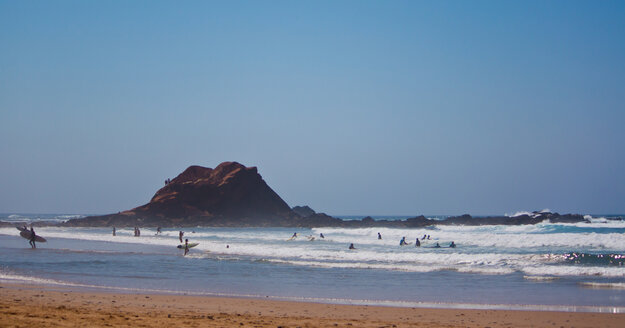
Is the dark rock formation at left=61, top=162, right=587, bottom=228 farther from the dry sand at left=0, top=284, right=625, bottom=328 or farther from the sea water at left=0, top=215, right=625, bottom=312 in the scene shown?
the dry sand at left=0, top=284, right=625, bottom=328

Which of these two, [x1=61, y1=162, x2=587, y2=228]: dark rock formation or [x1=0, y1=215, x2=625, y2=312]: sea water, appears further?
[x1=61, y1=162, x2=587, y2=228]: dark rock formation

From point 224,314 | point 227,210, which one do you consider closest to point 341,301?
point 224,314

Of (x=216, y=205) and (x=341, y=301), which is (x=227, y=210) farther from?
(x=341, y=301)

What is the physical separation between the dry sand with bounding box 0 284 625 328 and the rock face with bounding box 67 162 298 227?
2609 inches

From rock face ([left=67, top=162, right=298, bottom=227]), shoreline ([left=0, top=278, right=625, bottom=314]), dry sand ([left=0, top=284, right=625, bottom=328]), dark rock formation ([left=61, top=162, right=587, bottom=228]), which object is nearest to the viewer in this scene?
dry sand ([left=0, top=284, right=625, bottom=328])

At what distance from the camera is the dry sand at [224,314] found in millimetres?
10586

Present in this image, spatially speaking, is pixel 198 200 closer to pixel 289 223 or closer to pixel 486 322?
pixel 289 223

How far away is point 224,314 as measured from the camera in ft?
40.2

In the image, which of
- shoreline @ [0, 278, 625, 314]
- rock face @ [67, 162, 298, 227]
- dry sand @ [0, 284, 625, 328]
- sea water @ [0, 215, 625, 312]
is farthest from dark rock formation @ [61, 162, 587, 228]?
dry sand @ [0, 284, 625, 328]

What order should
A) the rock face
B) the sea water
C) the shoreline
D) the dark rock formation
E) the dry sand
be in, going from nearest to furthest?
the dry sand → the shoreline → the sea water → the dark rock formation → the rock face

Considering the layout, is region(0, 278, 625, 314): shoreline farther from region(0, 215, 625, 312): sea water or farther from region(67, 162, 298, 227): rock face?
region(67, 162, 298, 227): rock face

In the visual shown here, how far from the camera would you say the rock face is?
82.4 metres

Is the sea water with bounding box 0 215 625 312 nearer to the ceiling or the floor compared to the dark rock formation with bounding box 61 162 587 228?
nearer to the floor

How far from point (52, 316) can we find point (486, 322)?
28.3 feet
